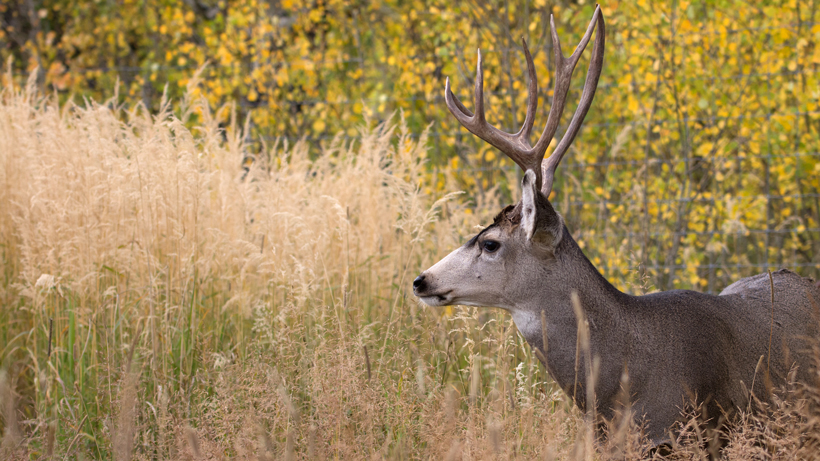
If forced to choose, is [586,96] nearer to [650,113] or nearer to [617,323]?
[617,323]

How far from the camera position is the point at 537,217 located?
2652mm

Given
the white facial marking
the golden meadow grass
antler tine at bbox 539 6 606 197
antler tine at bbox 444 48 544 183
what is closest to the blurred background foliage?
the golden meadow grass

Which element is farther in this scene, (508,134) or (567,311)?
(508,134)

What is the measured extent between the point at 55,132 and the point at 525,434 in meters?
3.26

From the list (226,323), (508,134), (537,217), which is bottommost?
(226,323)

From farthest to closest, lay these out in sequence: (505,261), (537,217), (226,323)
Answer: (226,323)
(505,261)
(537,217)

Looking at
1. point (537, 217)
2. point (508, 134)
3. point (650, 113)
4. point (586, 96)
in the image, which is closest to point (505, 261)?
point (537, 217)

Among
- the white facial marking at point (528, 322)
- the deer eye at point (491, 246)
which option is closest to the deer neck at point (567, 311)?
the white facial marking at point (528, 322)

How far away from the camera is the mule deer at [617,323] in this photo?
2.60 metres

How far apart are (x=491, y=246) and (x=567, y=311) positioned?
0.37 m

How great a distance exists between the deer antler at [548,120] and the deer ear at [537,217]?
252 millimetres

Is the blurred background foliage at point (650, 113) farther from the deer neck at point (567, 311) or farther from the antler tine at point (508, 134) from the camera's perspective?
the deer neck at point (567, 311)

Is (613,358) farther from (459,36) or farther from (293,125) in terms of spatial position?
(293,125)

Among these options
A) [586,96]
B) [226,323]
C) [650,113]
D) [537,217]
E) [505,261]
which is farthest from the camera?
[650,113]
